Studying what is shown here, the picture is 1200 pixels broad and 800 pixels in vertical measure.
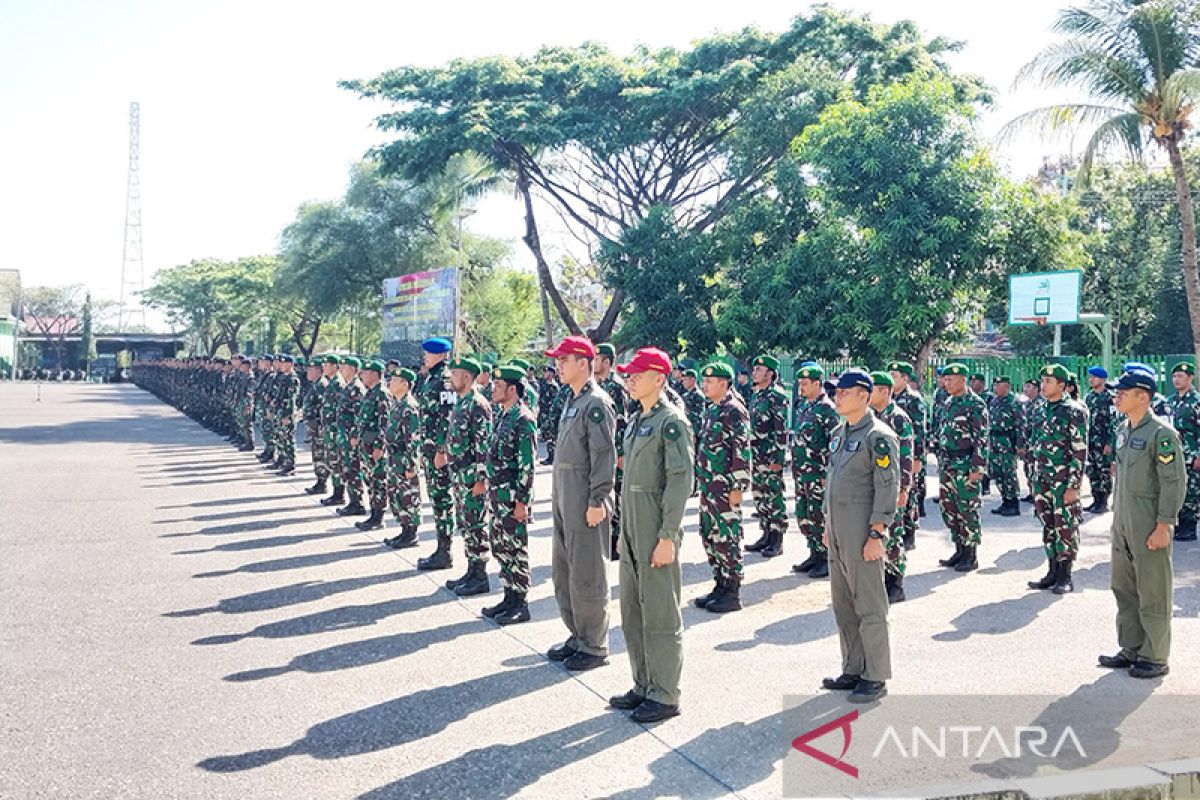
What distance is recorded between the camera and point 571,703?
5156 millimetres

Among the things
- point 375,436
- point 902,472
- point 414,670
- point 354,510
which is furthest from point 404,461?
point 902,472

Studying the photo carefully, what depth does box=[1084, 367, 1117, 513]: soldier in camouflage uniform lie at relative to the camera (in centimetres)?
1175

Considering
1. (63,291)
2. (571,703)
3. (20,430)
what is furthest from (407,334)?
A: (63,291)

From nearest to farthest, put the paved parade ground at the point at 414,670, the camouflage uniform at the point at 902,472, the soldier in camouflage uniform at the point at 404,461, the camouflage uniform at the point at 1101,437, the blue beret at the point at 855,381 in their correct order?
1. the paved parade ground at the point at 414,670
2. the blue beret at the point at 855,381
3. the camouflage uniform at the point at 902,472
4. the soldier in camouflage uniform at the point at 404,461
5. the camouflage uniform at the point at 1101,437

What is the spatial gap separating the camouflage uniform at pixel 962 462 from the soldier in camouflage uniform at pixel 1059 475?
27.5 inches

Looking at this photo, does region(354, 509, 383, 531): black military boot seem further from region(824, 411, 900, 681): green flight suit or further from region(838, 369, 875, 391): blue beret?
region(838, 369, 875, 391): blue beret

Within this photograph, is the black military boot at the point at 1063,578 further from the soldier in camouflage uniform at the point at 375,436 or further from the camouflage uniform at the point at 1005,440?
the soldier in camouflage uniform at the point at 375,436

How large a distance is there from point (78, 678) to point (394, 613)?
2087 millimetres

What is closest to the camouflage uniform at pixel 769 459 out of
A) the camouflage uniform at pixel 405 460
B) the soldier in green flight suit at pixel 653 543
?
the camouflage uniform at pixel 405 460

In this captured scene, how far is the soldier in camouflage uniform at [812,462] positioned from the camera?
8508mm

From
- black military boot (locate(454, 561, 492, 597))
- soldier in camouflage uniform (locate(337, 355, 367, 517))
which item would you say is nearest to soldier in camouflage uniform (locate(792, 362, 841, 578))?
black military boot (locate(454, 561, 492, 597))

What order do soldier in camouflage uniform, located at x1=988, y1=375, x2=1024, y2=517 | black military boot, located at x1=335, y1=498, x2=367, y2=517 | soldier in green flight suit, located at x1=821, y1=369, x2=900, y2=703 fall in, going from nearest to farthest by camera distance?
soldier in green flight suit, located at x1=821, y1=369, x2=900, y2=703
black military boot, located at x1=335, y1=498, x2=367, y2=517
soldier in camouflage uniform, located at x1=988, y1=375, x2=1024, y2=517

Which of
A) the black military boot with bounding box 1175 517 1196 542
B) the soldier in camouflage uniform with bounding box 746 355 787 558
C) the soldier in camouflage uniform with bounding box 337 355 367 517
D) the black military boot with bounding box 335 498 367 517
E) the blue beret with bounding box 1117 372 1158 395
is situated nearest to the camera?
the blue beret with bounding box 1117 372 1158 395

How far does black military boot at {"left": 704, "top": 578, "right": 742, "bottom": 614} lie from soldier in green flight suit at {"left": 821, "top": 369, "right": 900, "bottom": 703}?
178 centimetres
